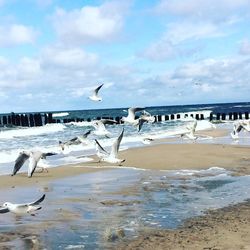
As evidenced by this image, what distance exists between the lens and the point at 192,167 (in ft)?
54.4

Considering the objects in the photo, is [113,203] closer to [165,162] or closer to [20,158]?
[20,158]

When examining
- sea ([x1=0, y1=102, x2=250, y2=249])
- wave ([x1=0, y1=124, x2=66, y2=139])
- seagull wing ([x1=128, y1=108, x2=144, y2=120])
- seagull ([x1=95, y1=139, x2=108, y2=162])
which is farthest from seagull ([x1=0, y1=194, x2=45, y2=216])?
wave ([x1=0, y1=124, x2=66, y2=139])

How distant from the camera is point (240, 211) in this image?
30.3ft

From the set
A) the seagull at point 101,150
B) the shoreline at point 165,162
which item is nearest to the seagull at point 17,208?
the shoreline at point 165,162

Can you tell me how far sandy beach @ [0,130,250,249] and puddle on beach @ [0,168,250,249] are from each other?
1.16 ft

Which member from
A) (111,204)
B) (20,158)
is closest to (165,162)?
(20,158)

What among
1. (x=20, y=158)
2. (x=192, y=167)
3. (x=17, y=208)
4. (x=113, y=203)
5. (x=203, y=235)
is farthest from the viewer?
(x=192, y=167)

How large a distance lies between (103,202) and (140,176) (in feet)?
13.9

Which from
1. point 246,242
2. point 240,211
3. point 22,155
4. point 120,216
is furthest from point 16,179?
point 246,242

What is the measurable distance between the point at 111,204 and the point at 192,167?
6.86m

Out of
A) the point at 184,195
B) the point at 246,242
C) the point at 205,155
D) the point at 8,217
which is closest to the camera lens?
the point at 246,242

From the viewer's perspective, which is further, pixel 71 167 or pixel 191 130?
pixel 191 130

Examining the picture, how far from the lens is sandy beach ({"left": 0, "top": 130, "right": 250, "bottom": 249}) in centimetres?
714

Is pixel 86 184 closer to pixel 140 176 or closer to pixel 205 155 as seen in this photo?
pixel 140 176
